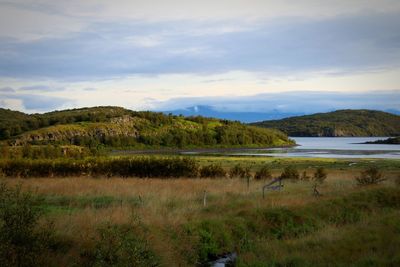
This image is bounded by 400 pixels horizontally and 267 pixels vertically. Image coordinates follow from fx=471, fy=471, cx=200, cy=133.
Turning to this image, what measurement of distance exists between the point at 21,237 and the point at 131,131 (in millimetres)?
158951

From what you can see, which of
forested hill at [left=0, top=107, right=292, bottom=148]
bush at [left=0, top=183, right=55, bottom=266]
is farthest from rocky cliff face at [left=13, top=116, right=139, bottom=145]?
bush at [left=0, top=183, right=55, bottom=266]

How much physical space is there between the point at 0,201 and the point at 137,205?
31.3 ft

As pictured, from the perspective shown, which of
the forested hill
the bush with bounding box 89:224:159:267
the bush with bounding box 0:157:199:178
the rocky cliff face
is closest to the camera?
the bush with bounding box 89:224:159:267

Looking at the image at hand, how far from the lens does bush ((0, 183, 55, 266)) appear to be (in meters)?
11.4

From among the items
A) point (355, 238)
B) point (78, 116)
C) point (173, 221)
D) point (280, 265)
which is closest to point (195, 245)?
point (173, 221)

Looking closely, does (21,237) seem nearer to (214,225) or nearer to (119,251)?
(119,251)

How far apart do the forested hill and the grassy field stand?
114 m

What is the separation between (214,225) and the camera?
1988 centimetres

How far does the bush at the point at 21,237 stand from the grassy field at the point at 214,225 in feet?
2.09

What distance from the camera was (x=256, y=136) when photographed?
191750 millimetres

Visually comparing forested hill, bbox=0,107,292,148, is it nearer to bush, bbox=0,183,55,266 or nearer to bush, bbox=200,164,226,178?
bush, bbox=200,164,226,178

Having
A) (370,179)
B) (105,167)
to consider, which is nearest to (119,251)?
(370,179)

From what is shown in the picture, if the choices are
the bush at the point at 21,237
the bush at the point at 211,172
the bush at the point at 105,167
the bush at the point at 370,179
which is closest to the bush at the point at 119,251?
the bush at the point at 21,237

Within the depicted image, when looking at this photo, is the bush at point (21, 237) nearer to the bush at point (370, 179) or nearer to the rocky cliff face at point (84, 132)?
the bush at point (370, 179)
